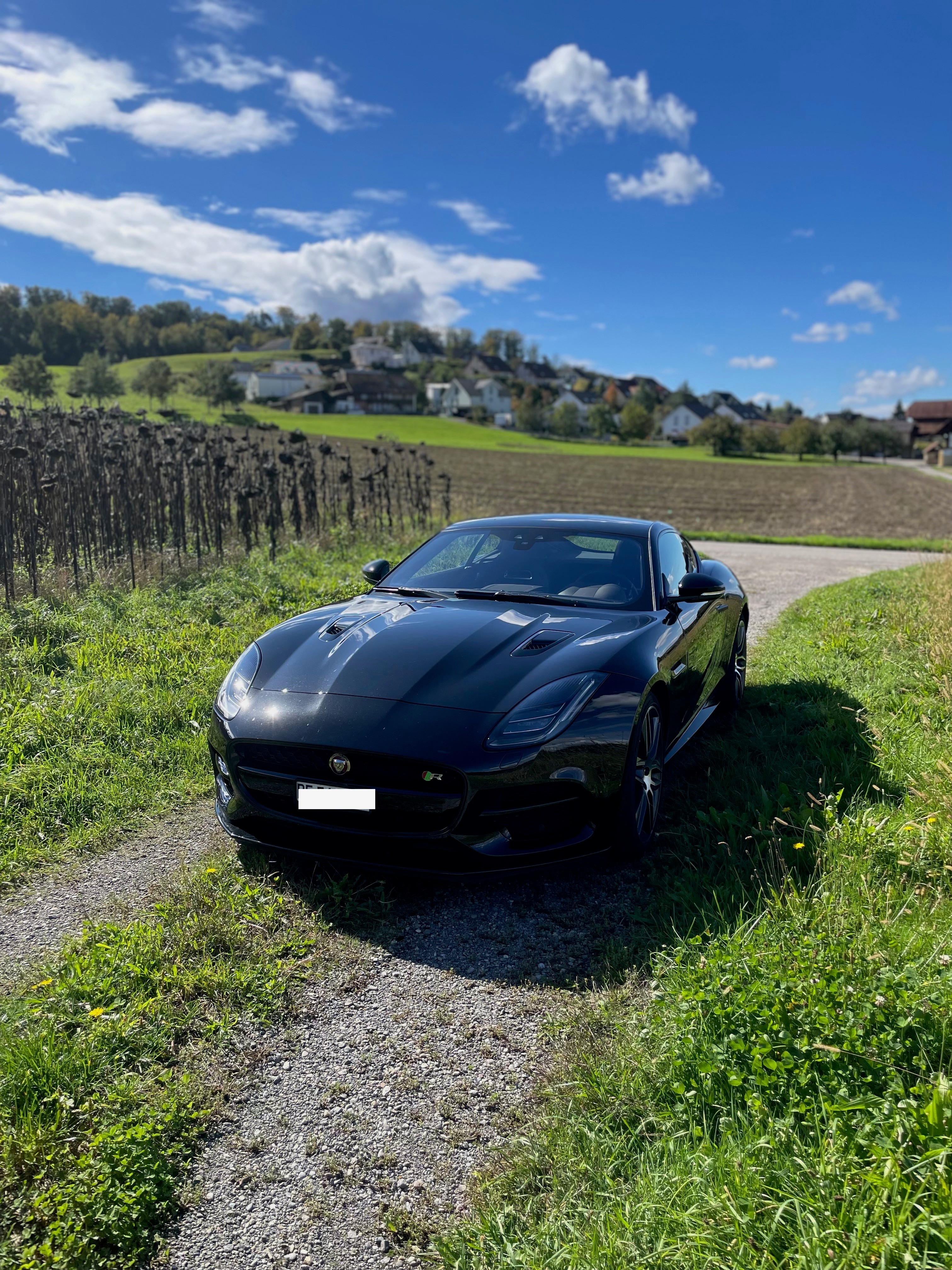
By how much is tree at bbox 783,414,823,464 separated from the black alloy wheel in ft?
267

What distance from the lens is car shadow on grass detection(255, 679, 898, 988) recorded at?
317cm

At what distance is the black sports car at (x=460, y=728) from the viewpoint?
3.27 meters

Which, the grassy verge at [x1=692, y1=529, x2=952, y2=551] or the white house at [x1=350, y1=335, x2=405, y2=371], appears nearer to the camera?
the grassy verge at [x1=692, y1=529, x2=952, y2=551]

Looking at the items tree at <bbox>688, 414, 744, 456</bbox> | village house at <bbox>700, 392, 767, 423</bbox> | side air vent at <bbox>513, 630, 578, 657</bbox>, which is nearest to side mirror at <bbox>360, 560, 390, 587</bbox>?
side air vent at <bbox>513, 630, 578, 657</bbox>

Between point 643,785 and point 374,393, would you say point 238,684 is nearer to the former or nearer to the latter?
point 643,785

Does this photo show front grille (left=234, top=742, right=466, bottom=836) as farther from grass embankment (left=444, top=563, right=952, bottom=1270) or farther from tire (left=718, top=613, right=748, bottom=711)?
tire (left=718, top=613, right=748, bottom=711)

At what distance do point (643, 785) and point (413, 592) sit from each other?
168cm

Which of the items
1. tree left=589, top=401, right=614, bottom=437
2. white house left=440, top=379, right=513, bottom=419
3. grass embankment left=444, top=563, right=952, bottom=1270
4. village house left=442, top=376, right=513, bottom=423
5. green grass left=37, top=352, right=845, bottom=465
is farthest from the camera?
white house left=440, top=379, right=513, bottom=419

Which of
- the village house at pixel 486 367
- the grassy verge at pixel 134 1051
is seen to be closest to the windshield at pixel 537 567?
the grassy verge at pixel 134 1051

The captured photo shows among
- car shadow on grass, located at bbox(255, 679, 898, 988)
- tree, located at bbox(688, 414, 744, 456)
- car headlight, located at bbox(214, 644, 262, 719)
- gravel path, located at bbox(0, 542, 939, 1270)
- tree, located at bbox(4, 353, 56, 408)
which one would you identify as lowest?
gravel path, located at bbox(0, 542, 939, 1270)

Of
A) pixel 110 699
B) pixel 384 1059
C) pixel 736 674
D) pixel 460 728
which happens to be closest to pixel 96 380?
pixel 110 699

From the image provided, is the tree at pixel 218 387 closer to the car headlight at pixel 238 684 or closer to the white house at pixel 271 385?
the white house at pixel 271 385

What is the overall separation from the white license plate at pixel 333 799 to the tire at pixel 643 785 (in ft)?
3.31

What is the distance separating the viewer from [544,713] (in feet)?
11.1
